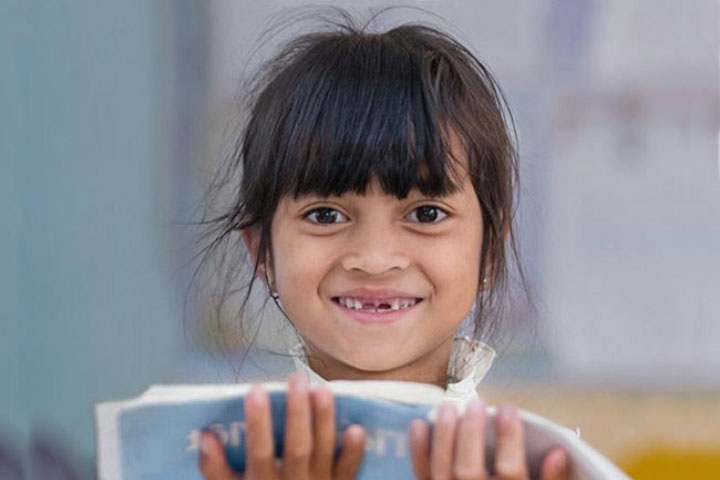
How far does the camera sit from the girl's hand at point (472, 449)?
0.45 meters

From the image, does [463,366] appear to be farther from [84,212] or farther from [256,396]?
[84,212]

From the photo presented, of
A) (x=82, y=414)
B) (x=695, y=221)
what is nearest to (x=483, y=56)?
(x=695, y=221)

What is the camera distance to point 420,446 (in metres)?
0.47

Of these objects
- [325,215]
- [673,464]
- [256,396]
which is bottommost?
[673,464]

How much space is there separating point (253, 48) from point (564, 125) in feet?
1.15

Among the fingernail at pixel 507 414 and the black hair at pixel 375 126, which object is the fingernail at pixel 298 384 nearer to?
the fingernail at pixel 507 414

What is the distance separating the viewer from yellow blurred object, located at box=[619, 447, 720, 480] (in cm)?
115

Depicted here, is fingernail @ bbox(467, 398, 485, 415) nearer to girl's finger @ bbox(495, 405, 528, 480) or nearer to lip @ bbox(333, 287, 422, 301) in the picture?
girl's finger @ bbox(495, 405, 528, 480)

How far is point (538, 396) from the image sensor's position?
1114 mm

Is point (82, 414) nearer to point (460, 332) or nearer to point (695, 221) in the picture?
point (460, 332)

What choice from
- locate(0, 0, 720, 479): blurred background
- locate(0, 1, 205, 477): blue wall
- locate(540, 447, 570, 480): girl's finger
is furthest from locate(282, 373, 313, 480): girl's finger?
locate(0, 1, 205, 477): blue wall

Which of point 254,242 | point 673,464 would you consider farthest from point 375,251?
point 673,464

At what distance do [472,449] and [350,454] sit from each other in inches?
2.3

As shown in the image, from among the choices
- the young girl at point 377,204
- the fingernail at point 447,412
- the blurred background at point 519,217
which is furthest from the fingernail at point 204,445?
the blurred background at point 519,217
